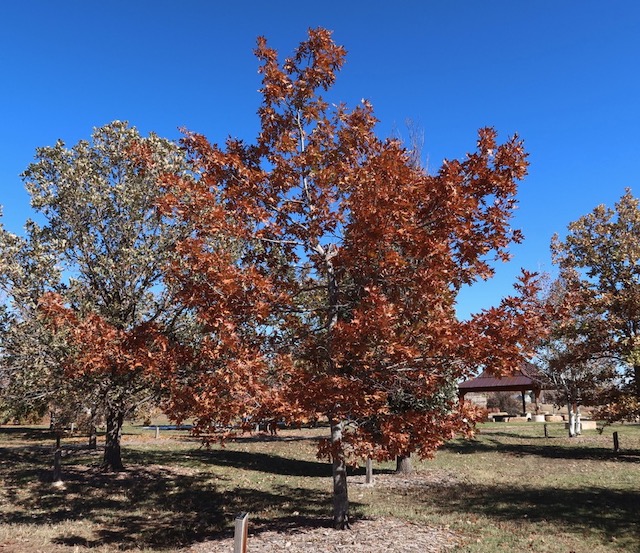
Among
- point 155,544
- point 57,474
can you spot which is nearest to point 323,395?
point 155,544

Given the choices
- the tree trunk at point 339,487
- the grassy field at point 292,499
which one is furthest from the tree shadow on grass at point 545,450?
the tree trunk at point 339,487

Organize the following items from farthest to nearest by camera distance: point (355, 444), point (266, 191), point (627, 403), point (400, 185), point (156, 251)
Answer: point (627, 403)
point (156, 251)
point (266, 191)
point (355, 444)
point (400, 185)

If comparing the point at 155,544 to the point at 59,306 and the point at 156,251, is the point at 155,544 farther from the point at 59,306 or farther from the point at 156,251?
the point at 156,251

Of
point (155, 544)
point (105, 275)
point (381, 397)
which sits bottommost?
point (155, 544)

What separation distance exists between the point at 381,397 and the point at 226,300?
8.87 feet

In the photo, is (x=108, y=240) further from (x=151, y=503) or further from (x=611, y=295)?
(x=611, y=295)

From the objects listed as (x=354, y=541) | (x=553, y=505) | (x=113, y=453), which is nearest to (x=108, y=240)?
(x=113, y=453)

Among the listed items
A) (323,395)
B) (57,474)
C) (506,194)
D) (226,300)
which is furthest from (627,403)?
(57,474)

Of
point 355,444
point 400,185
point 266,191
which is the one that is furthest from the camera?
point 266,191

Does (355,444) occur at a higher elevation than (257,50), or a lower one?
lower

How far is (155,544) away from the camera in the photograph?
944cm

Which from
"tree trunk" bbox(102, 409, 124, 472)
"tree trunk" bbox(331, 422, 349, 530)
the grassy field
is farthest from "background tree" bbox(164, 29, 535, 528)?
"tree trunk" bbox(102, 409, 124, 472)

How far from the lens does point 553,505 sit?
40.5 feet

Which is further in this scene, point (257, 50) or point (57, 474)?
point (57, 474)
